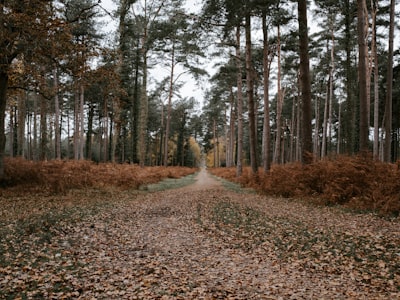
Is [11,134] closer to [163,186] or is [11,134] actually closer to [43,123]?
[43,123]

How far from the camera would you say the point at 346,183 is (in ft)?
29.1

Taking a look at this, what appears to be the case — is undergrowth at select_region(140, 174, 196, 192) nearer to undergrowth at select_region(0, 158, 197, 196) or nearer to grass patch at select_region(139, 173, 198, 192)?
grass patch at select_region(139, 173, 198, 192)

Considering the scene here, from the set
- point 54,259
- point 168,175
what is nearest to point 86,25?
point 168,175

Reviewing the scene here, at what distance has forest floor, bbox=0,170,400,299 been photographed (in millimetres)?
Result: 3359

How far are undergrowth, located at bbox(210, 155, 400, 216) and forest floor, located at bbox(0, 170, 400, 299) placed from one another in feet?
2.55

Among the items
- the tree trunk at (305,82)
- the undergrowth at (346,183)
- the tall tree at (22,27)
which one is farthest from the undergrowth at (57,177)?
the tree trunk at (305,82)

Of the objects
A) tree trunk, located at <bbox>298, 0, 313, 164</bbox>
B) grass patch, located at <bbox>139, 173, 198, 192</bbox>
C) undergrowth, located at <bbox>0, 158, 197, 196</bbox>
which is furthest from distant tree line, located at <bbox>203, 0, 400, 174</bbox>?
undergrowth, located at <bbox>0, 158, 197, 196</bbox>

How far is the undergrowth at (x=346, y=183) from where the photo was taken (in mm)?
7243

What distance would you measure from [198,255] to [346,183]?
606cm

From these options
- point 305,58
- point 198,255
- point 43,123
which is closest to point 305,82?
point 305,58

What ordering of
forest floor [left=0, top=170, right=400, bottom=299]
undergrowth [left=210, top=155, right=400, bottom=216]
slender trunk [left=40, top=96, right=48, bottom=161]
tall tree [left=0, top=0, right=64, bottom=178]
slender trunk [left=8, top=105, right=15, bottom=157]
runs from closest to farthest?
forest floor [left=0, top=170, right=400, bottom=299] → undergrowth [left=210, top=155, right=400, bottom=216] → tall tree [left=0, top=0, right=64, bottom=178] → slender trunk [left=40, top=96, right=48, bottom=161] → slender trunk [left=8, top=105, right=15, bottom=157]

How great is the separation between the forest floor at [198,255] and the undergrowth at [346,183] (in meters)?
0.78

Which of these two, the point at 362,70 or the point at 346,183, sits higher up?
the point at 362,70

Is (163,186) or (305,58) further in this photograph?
(163,186)
